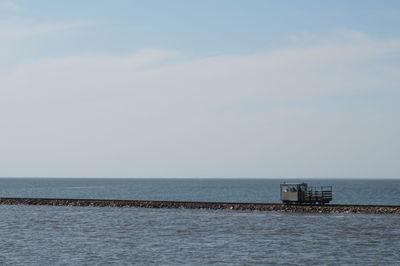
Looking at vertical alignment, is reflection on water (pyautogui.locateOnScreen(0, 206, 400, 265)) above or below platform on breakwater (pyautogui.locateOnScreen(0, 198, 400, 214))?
below

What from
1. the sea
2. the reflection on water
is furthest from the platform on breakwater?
the reflection on water

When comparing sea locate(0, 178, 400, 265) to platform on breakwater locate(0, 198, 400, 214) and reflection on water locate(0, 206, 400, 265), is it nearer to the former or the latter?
reflection on water locate(0, 206, 400, 265)

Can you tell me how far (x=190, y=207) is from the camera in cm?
7588

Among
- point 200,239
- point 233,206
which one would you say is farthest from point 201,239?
point 233,206

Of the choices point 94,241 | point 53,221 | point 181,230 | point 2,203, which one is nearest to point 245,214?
point 181,230

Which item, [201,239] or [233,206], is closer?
[201,239]

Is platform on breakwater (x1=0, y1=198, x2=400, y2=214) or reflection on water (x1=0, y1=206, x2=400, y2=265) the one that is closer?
reflection on water (x1=0, y1=206, x2=400, y2=265)

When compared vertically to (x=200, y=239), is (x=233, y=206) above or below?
above

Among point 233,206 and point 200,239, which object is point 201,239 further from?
point 233,206

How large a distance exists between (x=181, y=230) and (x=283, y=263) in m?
17.0

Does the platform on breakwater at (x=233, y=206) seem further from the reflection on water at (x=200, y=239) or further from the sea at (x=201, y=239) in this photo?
the reflection on water at (x=200, y=239)

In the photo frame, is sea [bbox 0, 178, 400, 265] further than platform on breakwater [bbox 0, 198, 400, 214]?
No

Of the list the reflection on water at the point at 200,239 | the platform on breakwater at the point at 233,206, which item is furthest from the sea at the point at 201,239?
the platform on breakwater at the point at 233,206

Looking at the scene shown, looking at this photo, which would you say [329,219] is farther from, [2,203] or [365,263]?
[2,203]
